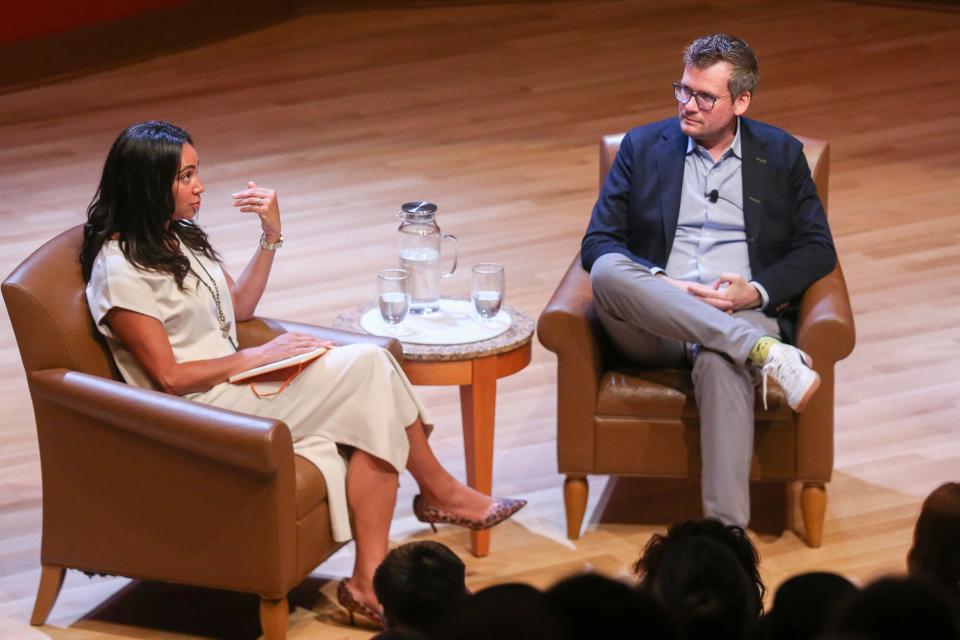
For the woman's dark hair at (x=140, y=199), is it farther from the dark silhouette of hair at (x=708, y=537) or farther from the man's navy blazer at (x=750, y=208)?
the dark silhouette of hair at (x=708, y=537)

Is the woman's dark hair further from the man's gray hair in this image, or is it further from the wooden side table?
the man's gray hair

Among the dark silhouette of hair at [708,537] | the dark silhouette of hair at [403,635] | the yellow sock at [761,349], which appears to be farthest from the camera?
the yellow sock at [761,349]

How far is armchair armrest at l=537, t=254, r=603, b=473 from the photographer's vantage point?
3.89 metres

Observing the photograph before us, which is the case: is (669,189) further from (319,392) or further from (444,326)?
(319,392)

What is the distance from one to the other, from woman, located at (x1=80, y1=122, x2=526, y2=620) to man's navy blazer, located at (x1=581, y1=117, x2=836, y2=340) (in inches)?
32.0

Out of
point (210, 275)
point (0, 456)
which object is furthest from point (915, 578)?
point (0, 456)

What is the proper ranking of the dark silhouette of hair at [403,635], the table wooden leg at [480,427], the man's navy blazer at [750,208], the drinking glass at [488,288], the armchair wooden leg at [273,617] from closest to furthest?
the dark silhouette of hair at [403,635] → the armchair wooden leg at [273,617] → the table wooden leg at [480,427] → the drinking glass at [488,288] → the man's navy blazer at [750,208]

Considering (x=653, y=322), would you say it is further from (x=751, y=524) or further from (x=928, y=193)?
(x=928, y=193)

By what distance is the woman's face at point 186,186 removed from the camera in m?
3.56

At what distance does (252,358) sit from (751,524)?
4.59ft

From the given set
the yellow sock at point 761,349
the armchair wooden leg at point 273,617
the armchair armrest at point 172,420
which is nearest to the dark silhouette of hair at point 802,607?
the armchair armrest at point 172,420

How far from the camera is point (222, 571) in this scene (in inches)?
137

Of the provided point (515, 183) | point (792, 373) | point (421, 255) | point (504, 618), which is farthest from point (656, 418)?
point (515, 183)

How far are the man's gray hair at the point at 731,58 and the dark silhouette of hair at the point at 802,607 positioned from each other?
8.44 ft
